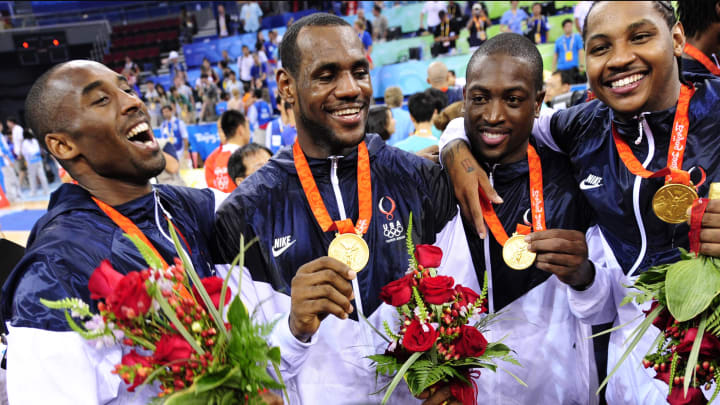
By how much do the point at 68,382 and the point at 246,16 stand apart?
73.9 feet

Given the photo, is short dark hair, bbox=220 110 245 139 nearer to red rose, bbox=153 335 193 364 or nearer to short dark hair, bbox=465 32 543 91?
short dark hair, bbox=465 32 543 91

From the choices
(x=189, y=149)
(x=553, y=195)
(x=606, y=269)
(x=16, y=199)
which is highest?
(x=553, y=195)

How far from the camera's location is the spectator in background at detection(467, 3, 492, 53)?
14.7 meters

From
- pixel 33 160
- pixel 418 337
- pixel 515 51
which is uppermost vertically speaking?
pixel 515 51

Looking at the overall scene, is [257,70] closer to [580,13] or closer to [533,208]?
[580,13]

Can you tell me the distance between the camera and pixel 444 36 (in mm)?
15914

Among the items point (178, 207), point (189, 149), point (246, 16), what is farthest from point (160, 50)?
point (178, 207)

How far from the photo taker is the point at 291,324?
1.90 metres

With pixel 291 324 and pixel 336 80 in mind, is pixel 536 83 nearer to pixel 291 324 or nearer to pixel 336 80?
pixel 336 80

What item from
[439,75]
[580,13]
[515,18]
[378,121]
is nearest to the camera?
[378,121]

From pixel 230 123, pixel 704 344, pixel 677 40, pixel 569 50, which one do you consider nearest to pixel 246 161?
pixel 230 123

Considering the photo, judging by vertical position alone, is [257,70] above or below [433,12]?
below

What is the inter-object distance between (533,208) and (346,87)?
0.95 m

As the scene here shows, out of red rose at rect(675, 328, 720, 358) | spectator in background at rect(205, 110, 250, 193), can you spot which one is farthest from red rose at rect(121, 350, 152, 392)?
spectator in background at rect(205, 110, 250, 193)
